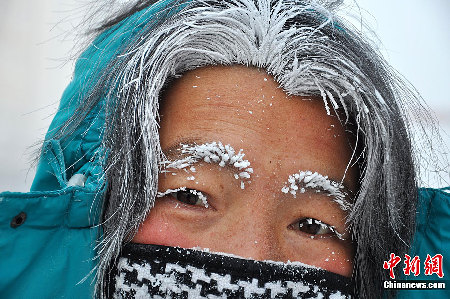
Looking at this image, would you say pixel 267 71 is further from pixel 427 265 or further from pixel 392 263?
pixel 427 265

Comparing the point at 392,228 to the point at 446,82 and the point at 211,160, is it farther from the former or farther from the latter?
the point at 446,82

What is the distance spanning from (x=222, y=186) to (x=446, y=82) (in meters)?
1.80

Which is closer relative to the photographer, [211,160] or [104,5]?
[211,160]

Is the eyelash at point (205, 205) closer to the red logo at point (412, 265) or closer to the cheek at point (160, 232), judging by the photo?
the cheek at point (160, 232)

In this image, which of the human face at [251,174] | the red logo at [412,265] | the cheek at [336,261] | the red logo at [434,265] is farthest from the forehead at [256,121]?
the red logo at [434,265]

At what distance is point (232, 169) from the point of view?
1.24 m

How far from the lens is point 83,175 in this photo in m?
1.55

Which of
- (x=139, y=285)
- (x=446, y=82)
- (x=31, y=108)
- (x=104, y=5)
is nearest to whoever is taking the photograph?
(x=139, y=285)

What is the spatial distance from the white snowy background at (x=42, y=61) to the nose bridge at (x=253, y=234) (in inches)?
59.6

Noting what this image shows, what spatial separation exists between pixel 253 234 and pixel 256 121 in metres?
0.32

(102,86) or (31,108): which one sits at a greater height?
(31,108)

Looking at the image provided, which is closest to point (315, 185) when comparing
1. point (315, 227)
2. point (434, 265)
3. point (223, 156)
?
point (315, 227)

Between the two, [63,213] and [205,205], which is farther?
[63,213]

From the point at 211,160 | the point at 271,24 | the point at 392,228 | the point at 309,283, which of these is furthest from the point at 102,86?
the point at 392,228
